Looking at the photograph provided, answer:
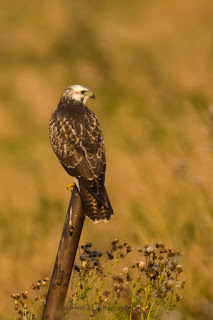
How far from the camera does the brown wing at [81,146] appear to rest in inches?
146

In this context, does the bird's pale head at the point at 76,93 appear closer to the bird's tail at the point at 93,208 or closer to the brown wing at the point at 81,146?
the brown wing at the point at 81,146

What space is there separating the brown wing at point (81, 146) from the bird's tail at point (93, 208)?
0.08 ft

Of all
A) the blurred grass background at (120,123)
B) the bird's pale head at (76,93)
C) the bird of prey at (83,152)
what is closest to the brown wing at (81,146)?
the bird of prey at (83,152)

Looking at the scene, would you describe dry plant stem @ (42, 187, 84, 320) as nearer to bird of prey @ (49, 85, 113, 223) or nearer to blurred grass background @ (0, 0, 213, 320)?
bird of prey @ (49, 85, 113, 223)

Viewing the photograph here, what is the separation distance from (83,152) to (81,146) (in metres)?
0.06

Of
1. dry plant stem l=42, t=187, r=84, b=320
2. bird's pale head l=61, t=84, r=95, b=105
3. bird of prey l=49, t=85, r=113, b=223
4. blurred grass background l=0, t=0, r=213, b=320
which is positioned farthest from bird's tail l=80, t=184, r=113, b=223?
bird's pale head l=61, t=84, r=95, b=105

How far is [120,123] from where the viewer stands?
10.7 meters

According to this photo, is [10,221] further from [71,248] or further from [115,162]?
[71,248]

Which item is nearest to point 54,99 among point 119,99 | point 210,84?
point 119,99

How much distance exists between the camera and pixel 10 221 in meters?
Result: 6.76

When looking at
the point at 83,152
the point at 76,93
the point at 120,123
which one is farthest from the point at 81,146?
the point at 120,123

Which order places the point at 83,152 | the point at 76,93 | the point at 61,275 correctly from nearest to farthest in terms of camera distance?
the point at 61,275 < the point at 83,152 < the point at 76,93

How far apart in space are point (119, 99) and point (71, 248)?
930 centimetres

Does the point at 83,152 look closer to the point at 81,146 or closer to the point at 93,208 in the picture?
the point at 81,146
